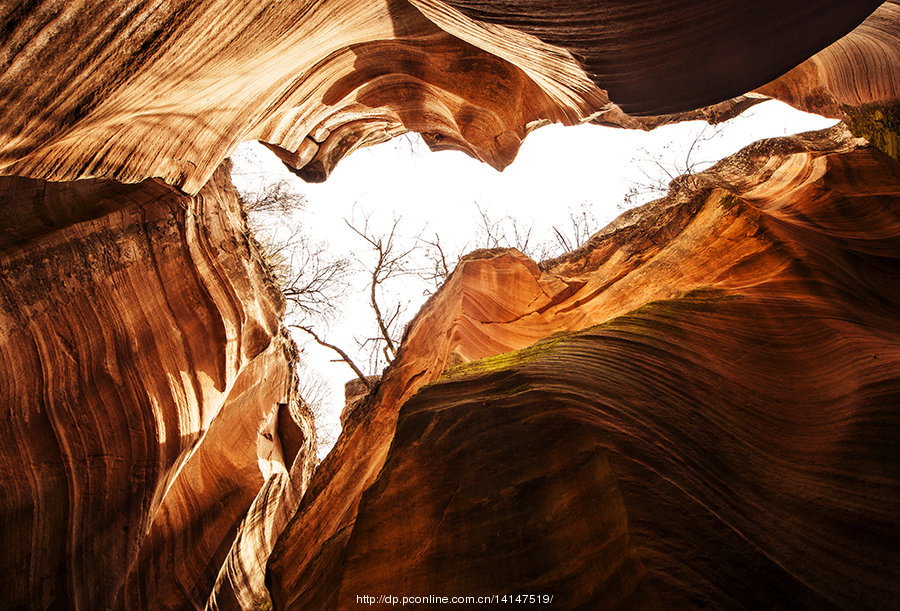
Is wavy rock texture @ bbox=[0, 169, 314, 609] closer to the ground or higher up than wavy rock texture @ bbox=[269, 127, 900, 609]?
higher up

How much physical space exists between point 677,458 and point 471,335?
4.63 m

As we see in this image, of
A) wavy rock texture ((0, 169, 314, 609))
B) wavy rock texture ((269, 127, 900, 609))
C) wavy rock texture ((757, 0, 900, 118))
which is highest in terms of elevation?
wavy rock texture ((757, 0, 900, 118))

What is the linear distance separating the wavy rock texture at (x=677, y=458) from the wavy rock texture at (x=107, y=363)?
6.88 ft

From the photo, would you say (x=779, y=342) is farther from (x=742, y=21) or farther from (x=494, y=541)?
(x=494, y=541)

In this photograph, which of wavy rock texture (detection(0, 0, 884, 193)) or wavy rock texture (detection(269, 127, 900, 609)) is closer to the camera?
wavy rock texture (detection(0, 0, 884, 193))

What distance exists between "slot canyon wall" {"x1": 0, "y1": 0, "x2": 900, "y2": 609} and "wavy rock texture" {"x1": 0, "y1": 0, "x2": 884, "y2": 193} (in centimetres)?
2

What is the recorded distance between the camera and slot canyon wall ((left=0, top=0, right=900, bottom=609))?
229 centimetres

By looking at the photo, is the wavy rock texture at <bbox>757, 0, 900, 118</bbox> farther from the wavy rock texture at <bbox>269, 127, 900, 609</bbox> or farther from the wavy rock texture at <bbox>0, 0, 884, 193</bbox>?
the wavy rock texture at <bbox>0, 0, 884, 193</bbox>

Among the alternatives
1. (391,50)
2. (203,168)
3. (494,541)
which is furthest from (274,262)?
(494,541)

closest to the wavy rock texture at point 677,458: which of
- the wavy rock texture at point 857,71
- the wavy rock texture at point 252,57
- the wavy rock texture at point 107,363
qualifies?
the wavy rock texture at point 857,71

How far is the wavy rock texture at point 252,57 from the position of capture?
197 centimetres

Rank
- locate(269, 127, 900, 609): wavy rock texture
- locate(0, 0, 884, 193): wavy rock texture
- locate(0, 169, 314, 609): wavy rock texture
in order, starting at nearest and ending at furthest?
1. locate(0, 0, 884, 193): wavy rock texture
2. locate(269, 127, 900, 609): wavy rock texture
3. locate(0, 169, 314, 609): wavy rock texture

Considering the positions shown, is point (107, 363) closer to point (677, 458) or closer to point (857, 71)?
point (677, 458)

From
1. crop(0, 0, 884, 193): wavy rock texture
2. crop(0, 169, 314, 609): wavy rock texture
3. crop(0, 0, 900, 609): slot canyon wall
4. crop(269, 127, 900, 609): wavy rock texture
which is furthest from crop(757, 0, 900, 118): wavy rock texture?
crop(0, 169, 314, 609): wavy rock texture
